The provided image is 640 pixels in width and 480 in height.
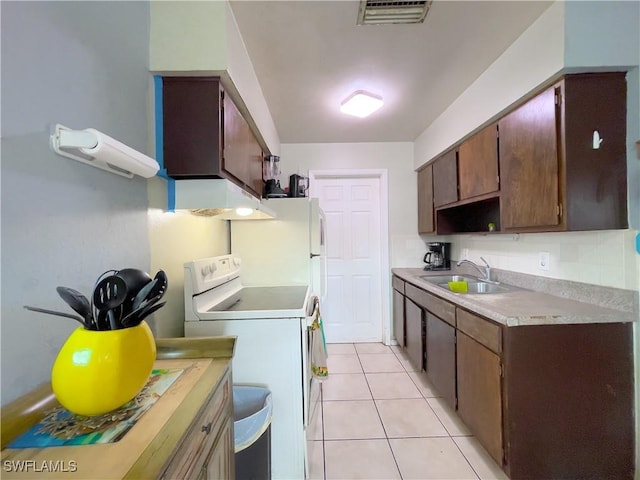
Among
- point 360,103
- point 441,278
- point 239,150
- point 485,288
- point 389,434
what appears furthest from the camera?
point 441,278

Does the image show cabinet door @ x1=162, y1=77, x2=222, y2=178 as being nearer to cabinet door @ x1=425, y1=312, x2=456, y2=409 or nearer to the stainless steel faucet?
cabinet door @ x1=425, y1=312, x2=456, y2=409

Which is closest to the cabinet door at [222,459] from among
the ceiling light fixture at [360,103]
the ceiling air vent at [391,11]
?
the ceiling air vent at [391,11]

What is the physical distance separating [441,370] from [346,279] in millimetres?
1564

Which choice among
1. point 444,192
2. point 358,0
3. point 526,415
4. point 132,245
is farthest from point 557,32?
point 132,245

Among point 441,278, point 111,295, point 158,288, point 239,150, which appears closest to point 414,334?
point 441,278

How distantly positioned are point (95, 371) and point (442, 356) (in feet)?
6.68

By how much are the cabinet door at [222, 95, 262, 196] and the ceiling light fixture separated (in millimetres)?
794

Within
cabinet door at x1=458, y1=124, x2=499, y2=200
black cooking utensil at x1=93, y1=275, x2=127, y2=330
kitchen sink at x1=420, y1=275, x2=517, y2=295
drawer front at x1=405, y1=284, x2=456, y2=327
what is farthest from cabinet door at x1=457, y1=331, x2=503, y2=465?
black cooking utensil at x1=93, y1=275, x2=127, y2=330

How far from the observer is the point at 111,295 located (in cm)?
72

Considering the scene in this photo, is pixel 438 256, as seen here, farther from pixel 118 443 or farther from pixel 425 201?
pixel 118 443

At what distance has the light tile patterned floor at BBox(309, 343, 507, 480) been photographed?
157 cm

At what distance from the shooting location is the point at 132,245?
1.19 metres

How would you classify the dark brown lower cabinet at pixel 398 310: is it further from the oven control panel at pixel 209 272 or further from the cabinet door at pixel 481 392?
the oven control panel at pixel 209 272

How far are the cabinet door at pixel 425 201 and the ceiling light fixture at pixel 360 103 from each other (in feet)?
3.41
